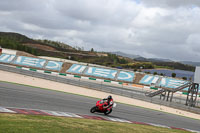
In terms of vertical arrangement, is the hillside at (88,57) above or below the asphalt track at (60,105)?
above

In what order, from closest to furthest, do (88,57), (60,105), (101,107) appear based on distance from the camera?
(101,107), (60,105), (88,57)

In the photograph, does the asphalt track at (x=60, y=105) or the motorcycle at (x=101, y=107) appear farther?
the motorcycle at (x=101, y=107)

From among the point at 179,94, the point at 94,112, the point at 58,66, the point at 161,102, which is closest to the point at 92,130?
the point at 94,112

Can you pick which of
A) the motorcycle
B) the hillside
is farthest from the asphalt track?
the hillside

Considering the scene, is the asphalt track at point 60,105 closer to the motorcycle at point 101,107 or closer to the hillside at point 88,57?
the motorcycle at point 101,107

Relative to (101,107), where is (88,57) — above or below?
above

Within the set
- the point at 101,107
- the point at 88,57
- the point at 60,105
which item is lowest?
the point at 60,105

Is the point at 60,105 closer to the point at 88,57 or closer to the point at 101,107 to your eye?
the point at 101,107

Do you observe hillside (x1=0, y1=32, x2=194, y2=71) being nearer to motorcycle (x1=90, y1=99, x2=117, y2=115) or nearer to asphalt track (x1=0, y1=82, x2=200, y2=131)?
asphalt track (x1=0, y1=82, x2=200, y2=131)

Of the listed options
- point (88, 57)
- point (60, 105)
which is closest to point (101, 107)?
point (60, 105)

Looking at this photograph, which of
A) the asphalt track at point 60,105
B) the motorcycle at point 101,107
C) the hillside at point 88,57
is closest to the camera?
the asphalt track at point 60,105

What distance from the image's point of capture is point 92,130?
364 inches

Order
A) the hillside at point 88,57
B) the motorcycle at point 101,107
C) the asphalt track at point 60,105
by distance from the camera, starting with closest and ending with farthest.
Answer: the asphalt track at point 60,105 → the motorcycle at point 101,107 → the hillside at point 88,57

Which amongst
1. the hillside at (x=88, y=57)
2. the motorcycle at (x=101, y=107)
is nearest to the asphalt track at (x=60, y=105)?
the motorcycle at (x=101, y=107)
